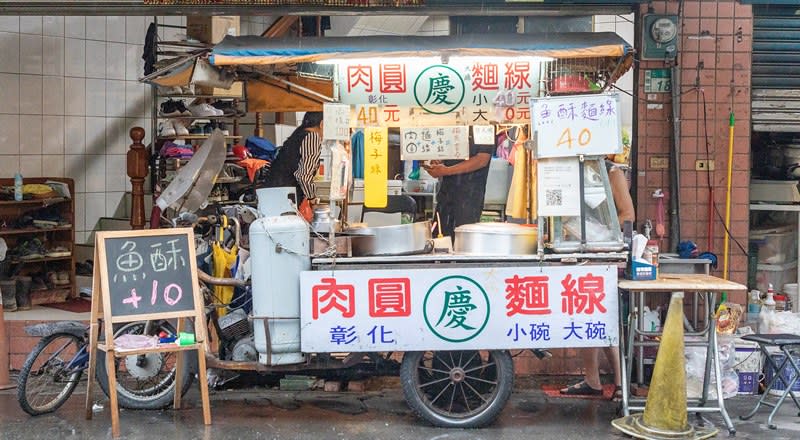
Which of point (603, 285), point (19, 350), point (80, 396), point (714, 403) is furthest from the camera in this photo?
point (19, 350)

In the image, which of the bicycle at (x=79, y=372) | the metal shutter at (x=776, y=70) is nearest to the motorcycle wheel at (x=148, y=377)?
the bicycle at (x=79, y=372)

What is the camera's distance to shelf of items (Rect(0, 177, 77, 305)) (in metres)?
10.6

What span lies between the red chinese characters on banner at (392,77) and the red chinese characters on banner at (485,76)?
1.86ft

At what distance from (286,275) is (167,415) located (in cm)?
157

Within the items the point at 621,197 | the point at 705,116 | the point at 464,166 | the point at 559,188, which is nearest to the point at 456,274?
the point at 559,188

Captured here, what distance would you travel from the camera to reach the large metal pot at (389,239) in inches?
297

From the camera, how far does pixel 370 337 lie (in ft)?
24.4

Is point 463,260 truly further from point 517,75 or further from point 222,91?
point 222,91

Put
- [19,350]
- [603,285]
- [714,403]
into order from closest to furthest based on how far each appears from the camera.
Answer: [603,285]
[714,403]
[19,350]

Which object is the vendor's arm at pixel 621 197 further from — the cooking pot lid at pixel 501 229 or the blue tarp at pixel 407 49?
the blue tarp at pixel 407 49

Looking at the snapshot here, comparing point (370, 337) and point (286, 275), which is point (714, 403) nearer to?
point (370, 337)

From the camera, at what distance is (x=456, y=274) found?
7375 mm

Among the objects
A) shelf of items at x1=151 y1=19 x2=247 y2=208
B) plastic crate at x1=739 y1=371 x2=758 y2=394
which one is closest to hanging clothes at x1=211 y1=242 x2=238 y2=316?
shelf of items at x1=151 y1=19 x2=247 y2=208

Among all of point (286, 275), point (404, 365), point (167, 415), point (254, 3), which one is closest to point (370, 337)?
point (404, 365)
